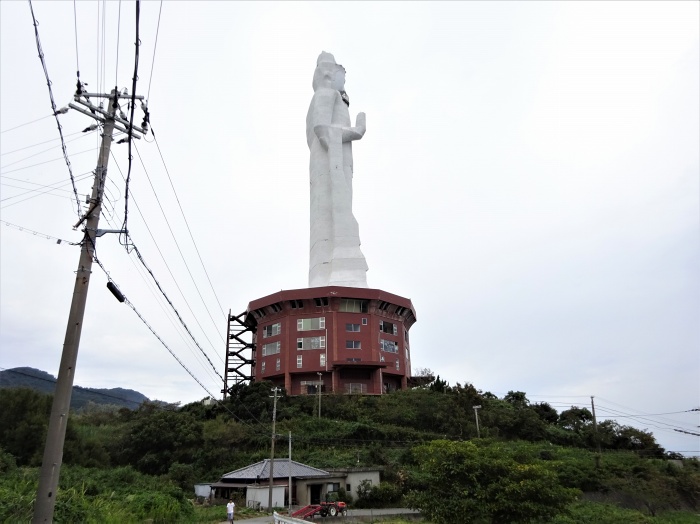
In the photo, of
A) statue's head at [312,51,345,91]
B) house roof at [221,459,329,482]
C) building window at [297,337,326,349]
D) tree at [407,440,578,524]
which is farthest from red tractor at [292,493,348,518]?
statue's head at [312,51,345,91]

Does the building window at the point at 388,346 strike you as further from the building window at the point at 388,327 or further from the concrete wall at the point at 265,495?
the concrete wall at the point at 265,495

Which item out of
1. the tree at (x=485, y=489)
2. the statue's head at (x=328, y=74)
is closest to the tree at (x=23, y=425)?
the tree at (x=485, y=489)

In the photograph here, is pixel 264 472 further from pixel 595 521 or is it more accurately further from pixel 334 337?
pixel 334 337

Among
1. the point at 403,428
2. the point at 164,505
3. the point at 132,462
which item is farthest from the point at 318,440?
the point at 164,505

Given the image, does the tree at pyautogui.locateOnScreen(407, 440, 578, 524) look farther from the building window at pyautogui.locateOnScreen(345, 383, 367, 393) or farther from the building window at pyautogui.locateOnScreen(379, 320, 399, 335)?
the building window at pyautogui.locateOnScreen(379, 320, 399, 335)

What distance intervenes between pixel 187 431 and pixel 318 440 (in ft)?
27.4

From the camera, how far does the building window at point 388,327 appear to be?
48000 mm

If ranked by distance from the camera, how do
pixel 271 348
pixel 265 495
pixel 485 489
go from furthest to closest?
1. pixel 271 348
2. pixel 265 495
3. pixel 485 489

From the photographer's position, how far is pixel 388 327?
161ft

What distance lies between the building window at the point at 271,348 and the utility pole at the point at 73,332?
37.8 m

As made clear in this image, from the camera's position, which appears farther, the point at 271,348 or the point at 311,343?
the point at 271,348

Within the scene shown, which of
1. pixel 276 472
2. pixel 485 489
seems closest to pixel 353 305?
pixel 276 472

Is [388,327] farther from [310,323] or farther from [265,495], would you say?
[265,495]

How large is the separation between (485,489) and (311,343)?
29.3 m
